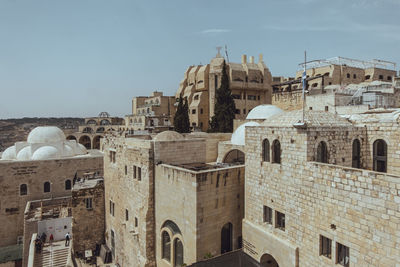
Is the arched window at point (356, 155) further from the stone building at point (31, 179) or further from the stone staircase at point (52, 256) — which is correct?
the stone building at point (31, 179)

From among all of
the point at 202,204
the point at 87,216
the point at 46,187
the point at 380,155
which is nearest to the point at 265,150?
the point at 202,204

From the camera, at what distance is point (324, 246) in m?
7.32

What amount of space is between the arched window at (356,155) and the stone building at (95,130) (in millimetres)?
45363

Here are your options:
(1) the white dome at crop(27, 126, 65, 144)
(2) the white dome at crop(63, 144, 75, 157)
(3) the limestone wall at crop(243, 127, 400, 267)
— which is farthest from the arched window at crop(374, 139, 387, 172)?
(1) the white dome at crop(27, 126, 65, 144)

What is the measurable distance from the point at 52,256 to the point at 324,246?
641 inches

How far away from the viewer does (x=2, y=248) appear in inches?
753

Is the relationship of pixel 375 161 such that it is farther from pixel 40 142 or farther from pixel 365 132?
pixel 40 142

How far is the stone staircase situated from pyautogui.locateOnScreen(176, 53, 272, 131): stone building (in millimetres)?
25370

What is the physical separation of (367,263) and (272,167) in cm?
373

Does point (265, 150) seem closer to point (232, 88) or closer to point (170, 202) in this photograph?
point (170, 202)

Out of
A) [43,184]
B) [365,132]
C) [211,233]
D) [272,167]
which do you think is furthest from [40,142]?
[365,132]

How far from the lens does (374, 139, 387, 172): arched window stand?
28.7ft

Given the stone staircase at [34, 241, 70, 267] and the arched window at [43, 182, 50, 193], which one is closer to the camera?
the stone staircase at [34, 241, 70, 267]

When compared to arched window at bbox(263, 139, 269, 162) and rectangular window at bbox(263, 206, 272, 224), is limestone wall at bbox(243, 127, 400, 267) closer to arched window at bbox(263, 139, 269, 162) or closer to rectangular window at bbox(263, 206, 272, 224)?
rectangular window at bbox(263, 206, 272, 224)
